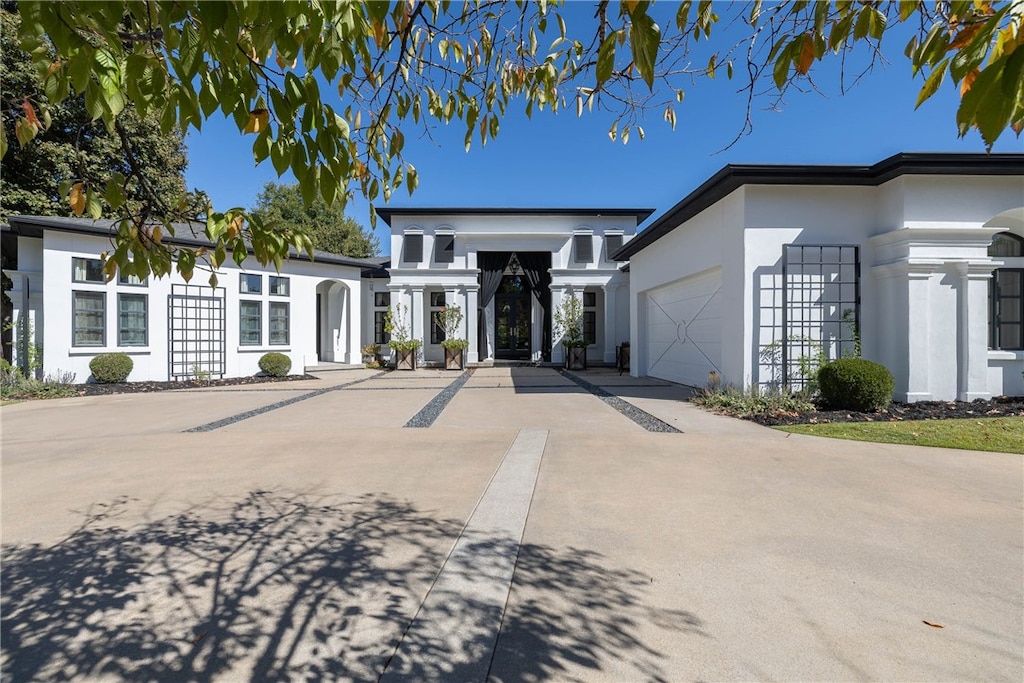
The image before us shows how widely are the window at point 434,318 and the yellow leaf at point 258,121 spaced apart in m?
18.5

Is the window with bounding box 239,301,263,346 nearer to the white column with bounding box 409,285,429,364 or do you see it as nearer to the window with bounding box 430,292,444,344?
the white column with bounding box 409,285,429,364

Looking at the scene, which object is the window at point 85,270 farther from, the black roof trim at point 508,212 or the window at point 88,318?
the black roof trim at point 508,212

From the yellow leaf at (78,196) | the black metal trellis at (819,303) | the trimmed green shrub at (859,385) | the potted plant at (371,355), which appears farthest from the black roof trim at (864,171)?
the potted plant at (371,355)

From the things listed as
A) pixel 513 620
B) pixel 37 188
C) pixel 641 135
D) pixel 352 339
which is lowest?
pixel 513 620

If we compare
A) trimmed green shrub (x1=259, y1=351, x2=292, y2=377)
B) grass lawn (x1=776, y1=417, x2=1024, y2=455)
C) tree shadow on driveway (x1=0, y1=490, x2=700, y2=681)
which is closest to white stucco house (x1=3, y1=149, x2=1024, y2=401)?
trimmed green shrub (x1=259, y1=351, x2=292, y2=377)

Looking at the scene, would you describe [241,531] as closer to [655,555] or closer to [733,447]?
[655,555]

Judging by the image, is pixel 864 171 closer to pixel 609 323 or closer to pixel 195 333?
pixel 609 323

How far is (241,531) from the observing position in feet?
9.89

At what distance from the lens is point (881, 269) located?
779 centimetres

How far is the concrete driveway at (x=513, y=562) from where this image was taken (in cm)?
187

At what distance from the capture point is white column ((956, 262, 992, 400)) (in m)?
7.51

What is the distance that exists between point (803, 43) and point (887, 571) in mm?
2655

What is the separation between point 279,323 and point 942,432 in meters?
15.7

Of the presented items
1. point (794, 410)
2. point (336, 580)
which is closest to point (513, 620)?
point (336, 580)
